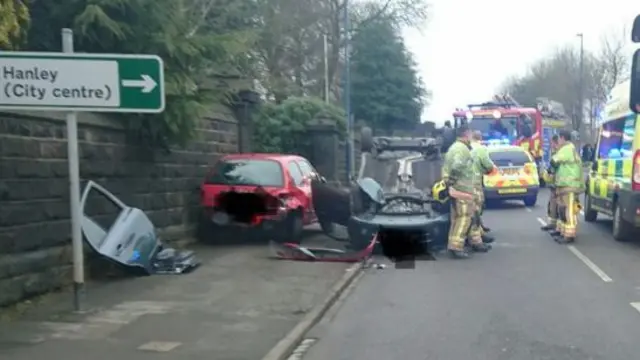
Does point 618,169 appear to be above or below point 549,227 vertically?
above

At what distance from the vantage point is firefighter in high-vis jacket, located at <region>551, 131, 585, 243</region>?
47.5 ft

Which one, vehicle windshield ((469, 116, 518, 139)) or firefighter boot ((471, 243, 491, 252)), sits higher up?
vehicle windshield ((469, 116, 518, 139))

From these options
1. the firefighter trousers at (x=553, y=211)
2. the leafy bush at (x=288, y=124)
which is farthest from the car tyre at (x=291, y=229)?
the leafy bush at (x=288, y=124)

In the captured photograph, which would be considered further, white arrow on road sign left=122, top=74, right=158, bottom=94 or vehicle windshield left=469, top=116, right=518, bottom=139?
vehicle windshield left=469, top=116, right=518, bottom=139

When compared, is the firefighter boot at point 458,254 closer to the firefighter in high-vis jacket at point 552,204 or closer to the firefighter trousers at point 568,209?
the firefighter trousers at point 568,209

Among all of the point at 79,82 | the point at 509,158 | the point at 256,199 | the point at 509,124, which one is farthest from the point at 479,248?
the point at 509,124

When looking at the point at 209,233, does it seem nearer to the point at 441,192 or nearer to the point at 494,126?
the point at 441,192

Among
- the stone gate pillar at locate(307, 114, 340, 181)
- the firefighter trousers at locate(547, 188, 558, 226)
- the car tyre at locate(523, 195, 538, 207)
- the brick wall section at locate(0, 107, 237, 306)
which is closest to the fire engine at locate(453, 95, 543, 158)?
the car tyre at locate(523, 195, 538, 207)

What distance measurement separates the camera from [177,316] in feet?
27.3

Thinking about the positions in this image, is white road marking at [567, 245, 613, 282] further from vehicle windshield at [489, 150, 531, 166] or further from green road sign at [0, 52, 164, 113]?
vehicle windshield at [489, 150, 531, 166]

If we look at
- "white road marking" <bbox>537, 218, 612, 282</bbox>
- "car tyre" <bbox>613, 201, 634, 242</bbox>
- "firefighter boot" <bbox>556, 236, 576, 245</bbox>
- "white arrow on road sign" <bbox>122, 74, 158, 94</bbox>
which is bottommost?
"white road marking" <bbox>537, 218, 612, 282</bbox>

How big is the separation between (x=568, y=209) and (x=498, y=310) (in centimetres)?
597

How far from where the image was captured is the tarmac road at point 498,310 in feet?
23.8

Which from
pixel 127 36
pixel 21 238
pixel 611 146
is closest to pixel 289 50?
pixel 611 146
